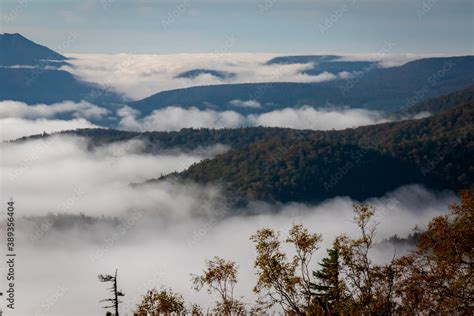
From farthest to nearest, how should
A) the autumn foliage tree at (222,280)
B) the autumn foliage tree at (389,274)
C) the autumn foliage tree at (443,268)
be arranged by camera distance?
the autumn foliage tree at (222,280) → the autumn foliage tree at (389,274) → the autumn foliage tree at (443,268)

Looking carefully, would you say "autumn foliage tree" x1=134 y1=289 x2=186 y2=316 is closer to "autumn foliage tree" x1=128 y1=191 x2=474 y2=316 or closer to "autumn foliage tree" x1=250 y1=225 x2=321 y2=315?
"autumn foliage tree" x1=128 y1=191 x2=474 y2=316

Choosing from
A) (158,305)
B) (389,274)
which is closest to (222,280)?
(158,305)

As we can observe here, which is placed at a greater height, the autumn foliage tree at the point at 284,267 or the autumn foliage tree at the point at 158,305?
the autumn foliage tree at the point at 284,267

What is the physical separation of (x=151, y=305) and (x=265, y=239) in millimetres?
12932

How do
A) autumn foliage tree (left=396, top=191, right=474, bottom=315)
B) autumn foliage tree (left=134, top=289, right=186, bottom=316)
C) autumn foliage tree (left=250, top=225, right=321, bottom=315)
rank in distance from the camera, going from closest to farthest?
autumn foliage tree (left=396, top=191, right=474, bottom=315) < autumn foliage tree (left=250, top=225, right=321, bottom=315) < autumn foliage tree (left=134, top=289, right=186, bottom=316)

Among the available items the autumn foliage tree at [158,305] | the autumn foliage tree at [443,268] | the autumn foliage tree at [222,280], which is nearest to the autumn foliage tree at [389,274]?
the autumn foliage tree at [443,268]

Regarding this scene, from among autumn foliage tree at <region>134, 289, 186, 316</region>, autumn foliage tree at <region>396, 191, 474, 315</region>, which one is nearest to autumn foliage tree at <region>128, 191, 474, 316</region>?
autumn foliage tree at <region>396, 191, 474, 315</region>

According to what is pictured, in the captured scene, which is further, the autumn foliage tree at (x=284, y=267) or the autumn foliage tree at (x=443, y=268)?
the autumn foliage tree at (x=284, y=267)

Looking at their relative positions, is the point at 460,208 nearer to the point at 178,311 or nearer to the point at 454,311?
the point at 454,311

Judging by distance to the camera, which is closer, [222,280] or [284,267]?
[284,267]

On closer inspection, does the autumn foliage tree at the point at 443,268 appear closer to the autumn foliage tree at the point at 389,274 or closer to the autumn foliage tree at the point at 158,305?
the autumn foliage tree at the point at 389,274

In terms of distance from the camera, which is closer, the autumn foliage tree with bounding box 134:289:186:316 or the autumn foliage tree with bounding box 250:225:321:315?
the autumn foliage tree with bounding box 250:225:321:315

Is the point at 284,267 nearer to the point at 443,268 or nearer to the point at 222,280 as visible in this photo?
the point at 222,280

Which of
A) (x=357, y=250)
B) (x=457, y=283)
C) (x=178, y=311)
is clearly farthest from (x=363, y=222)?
(x=178, y=311)
